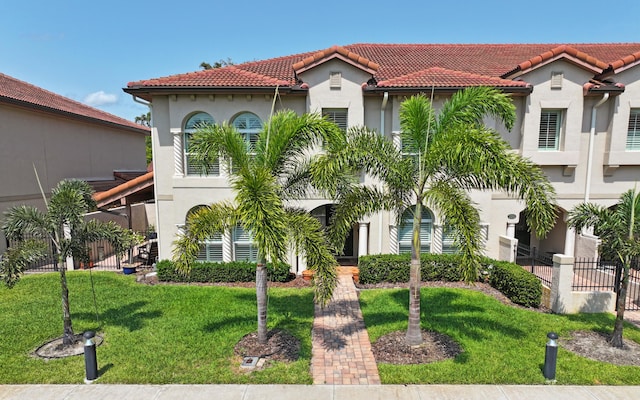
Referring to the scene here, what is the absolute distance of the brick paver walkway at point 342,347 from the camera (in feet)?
22.6

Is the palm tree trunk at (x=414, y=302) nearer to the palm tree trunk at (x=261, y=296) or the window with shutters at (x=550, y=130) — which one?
the palm tree trunk at (x=261, y=296)

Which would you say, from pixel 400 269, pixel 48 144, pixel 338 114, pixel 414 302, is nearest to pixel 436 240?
pixel 400 269

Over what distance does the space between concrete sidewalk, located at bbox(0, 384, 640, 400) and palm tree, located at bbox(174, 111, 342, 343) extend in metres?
1.58

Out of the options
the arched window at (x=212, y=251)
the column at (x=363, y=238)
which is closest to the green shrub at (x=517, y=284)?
the column at (x=363, y=238)

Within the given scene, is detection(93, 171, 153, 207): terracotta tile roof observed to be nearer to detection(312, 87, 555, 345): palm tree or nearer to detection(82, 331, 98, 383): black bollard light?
detection(82, 331, 98, 383): black bollard light

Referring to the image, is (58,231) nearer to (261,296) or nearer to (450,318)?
(261,296)

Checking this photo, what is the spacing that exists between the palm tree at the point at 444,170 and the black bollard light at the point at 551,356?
69.3 inches

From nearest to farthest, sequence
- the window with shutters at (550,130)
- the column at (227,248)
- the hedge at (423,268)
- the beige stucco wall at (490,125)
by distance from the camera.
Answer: the hedge at (423,268) < the beige stucco wall at (490,125) < the column at (227,248) < the window with shutters at (550,130)

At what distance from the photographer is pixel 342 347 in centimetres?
809

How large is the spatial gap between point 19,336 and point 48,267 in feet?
22.9

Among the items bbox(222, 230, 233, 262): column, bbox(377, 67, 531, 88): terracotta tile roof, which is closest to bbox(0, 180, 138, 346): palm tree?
bbox(222, 230, 233, 262): column

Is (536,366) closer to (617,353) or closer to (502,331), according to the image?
(502,331)

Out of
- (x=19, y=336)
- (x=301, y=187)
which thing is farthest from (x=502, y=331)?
(x=19, y=336)

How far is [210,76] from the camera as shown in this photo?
42.9 feet
